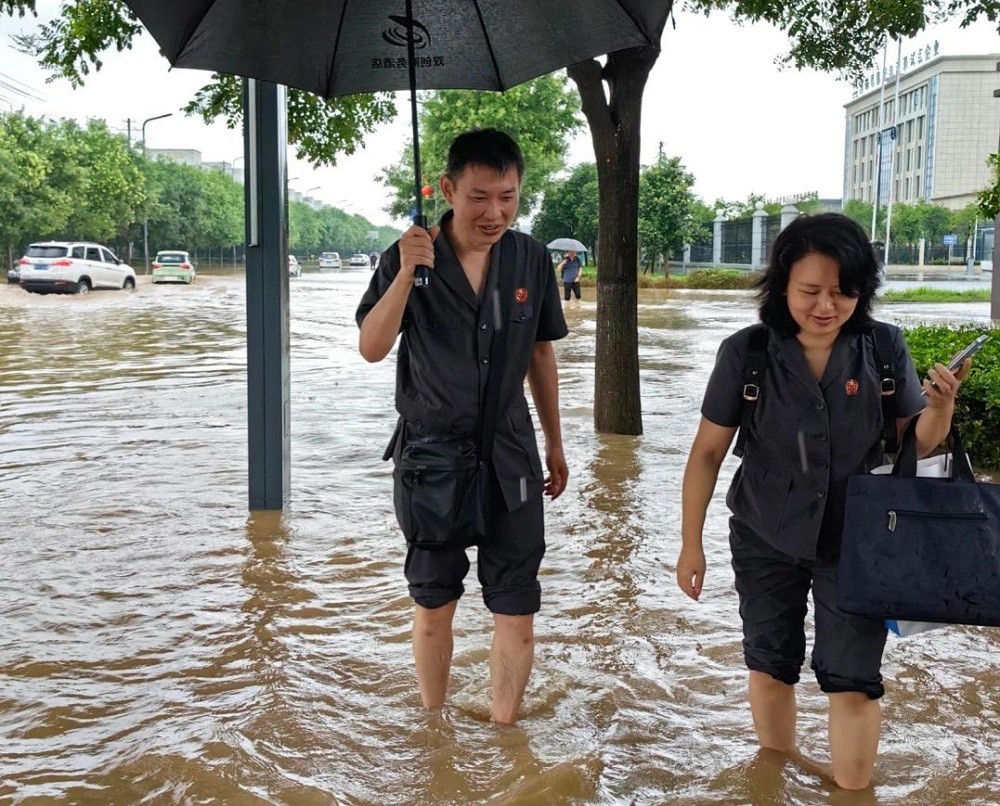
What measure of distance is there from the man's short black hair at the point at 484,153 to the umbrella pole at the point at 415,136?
14 centimetres

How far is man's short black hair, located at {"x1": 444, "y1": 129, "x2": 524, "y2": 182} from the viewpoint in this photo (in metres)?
3.03

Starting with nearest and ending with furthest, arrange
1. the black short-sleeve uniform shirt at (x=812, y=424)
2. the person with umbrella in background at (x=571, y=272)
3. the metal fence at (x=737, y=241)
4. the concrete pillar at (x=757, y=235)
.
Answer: the black short-sleeve uniform shirt at (x=812, y=424)
the person with umbrella in background at (x=571, y=272)
the concrete pillar at (x=757, y=235)
the metal fence at (x=737, y=241)

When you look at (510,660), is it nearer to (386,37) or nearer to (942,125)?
(386,37)

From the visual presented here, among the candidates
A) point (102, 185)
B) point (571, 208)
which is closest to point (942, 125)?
point (571, 208)

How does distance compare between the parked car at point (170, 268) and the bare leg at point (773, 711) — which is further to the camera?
the parked car at point (170, 268)

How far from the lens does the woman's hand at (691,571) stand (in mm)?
2918

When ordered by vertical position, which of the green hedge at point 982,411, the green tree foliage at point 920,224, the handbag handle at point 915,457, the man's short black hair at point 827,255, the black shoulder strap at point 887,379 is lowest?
the green hedge at point 982,411

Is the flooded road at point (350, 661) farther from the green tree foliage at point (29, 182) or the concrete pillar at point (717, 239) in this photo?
the concrete pillar at point (717, 239)

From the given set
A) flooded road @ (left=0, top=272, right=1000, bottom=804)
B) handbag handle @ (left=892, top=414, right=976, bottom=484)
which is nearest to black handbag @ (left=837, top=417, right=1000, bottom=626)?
handbag handle @ (left=892, top=414, right=976, bottom=484)

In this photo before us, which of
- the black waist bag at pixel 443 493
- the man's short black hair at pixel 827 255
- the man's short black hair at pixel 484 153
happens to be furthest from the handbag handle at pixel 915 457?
the man's short black hair at pixel 484 153

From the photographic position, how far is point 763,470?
9.29 ft

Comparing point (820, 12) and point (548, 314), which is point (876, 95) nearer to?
point (820, 12)

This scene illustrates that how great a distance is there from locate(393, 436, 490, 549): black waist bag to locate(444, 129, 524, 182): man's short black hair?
0.76m

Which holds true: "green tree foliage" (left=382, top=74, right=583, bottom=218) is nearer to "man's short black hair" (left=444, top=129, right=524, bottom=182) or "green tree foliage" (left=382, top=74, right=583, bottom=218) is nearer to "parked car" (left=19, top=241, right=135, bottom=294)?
"parked car" (left=19, top=241, right=135, bottom=294)
